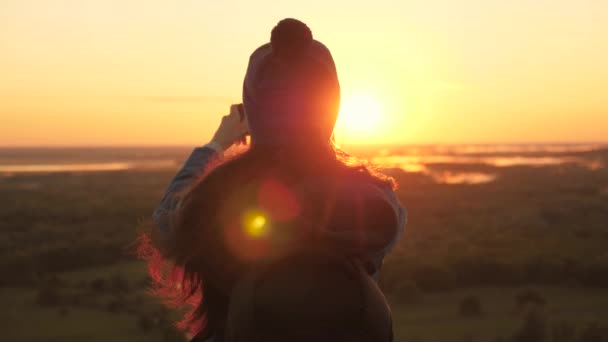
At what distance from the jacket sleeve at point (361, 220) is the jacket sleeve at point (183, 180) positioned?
14.0 inches

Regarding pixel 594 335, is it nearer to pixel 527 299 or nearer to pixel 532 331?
pixel 532 331

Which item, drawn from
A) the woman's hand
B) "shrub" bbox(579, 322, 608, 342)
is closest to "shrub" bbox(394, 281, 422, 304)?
"shrub" bbox(579, 322, 608, 342)

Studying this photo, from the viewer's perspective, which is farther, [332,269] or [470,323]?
[470,323]

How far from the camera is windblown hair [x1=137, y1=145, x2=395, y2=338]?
1.63 m

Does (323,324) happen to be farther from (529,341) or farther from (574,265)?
(574,265)

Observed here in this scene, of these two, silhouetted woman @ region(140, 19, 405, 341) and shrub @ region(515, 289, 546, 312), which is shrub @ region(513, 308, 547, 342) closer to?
shrub @ region(515, 289, 546, 312)

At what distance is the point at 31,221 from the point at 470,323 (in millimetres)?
22520

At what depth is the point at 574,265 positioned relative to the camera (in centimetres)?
→ 1541

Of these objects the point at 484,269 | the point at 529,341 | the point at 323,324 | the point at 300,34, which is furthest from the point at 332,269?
the point at 484,269

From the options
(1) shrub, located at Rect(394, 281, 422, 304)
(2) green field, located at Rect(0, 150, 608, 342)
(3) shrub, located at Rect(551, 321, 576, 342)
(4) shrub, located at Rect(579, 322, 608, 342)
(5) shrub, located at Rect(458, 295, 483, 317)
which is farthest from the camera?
(1) shrub, located at Rect(394, 281, 422, 304)

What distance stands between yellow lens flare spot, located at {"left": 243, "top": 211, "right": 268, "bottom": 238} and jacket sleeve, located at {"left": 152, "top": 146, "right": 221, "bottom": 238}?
0.21m

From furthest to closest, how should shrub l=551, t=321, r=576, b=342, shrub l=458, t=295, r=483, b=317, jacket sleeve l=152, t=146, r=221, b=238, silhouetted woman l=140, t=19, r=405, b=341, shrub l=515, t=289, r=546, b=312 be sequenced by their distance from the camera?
shrub l=515, t=289, r=546, b=312
shrub l=458, t=295, r=483, b=317
shrub l=551, t=321, r=576, b=342
jacket sleeve l=152, t=146, r=221, b=238
silhouetted woman l=140, t=19, r=405, b=341

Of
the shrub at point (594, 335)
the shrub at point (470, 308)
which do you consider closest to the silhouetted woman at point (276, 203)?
the shrub at point (594, 335)

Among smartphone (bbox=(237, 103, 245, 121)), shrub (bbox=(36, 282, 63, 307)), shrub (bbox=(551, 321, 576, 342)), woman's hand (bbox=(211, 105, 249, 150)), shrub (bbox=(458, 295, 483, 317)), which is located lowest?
shrub (bbox=(36, 282, 63, 307))
